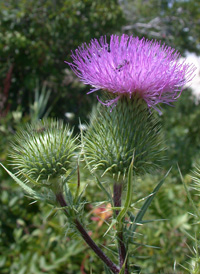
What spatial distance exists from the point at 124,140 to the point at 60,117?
4.77 m

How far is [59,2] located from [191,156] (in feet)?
14.0

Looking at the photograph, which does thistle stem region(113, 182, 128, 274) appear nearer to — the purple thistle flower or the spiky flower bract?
the spiky flower bract

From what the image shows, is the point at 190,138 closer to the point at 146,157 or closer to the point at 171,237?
the point at 171,237

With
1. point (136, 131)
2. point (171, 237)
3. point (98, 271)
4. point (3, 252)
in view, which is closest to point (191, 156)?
point (171, 237)

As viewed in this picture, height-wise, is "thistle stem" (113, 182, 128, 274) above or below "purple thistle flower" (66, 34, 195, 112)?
below

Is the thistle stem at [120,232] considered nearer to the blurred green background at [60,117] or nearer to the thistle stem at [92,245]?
the thistle stem at [92,245]

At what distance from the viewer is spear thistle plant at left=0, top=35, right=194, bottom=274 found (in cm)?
145

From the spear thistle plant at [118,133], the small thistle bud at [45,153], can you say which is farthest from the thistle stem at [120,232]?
the small thistle bud at [45,153]

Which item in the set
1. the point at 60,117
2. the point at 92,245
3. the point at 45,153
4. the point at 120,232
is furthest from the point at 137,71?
the point at 60,117

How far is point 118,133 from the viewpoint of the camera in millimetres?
1606

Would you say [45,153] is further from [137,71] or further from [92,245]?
[137,71]

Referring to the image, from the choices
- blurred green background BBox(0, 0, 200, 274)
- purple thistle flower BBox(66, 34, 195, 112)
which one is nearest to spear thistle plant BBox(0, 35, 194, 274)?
purple thistle flower BBox(66, 34, 195, 112)

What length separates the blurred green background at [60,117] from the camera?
2.73 m

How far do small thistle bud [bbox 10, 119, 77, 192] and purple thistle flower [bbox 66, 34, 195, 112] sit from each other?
38cm
